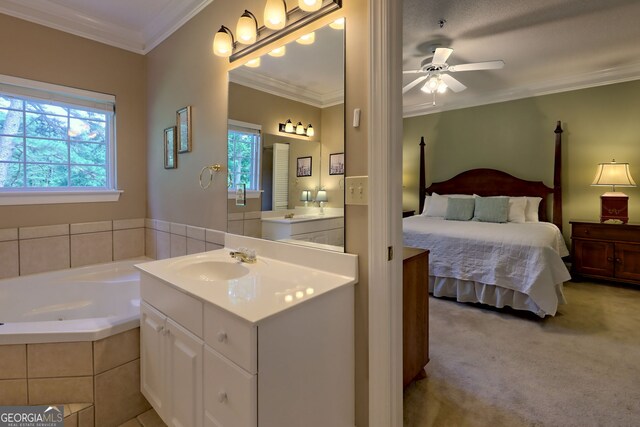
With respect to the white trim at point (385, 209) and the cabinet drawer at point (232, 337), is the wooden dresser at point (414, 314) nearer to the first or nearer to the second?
the white trim at point (385, 209)

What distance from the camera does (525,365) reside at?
2123mm

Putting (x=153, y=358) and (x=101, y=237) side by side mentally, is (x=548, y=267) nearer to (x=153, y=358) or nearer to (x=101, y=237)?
(x=153, y=358)

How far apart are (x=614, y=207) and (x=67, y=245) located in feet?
19.1

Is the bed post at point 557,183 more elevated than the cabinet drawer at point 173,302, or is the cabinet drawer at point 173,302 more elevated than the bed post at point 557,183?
the bed post at point 557,183

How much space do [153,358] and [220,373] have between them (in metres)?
0.68

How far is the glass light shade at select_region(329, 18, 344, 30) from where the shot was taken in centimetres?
141

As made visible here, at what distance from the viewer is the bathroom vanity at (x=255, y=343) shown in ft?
3.35

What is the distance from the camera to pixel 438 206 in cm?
480

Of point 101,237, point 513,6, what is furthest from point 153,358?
point 513,6

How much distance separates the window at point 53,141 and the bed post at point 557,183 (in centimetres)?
526

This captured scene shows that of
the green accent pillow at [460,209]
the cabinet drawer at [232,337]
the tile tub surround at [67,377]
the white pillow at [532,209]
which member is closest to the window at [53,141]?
the tile tub surround at [67,377]

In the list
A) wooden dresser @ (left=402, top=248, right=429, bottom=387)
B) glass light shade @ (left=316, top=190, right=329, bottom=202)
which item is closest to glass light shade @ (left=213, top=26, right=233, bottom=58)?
glass light shade @ (left=316, top=190, right=329, bottom=202)

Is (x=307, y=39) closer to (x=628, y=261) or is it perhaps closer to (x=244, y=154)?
(x=244, y=154)

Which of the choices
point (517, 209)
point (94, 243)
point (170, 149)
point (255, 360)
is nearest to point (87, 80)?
point (170, 149)
